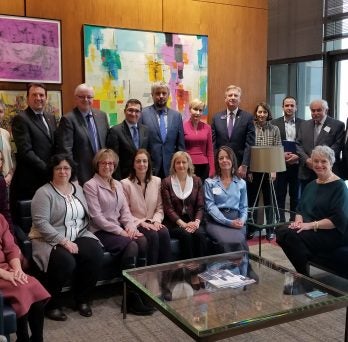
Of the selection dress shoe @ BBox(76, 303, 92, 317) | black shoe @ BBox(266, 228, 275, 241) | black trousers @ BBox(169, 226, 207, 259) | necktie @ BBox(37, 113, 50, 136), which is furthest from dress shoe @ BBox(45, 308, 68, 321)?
black shoe @ BBox(266, 228, 275, 241)

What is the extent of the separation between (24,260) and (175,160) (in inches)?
61.2

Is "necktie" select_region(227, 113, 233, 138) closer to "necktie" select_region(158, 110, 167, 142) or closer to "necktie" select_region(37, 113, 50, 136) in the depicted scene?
"necktie" select_region(158, 110, 167, 142)

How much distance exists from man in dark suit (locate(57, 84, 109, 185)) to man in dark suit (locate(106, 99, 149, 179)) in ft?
0.37

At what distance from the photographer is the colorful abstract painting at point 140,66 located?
455 centimetres

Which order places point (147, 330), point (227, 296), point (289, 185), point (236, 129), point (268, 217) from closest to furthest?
point (227, 296) → point (147, 330) → point (268, 217) → point (236, 129) → point (289, 185)

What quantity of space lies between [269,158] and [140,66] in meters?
1.62

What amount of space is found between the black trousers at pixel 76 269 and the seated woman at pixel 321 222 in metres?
1.60

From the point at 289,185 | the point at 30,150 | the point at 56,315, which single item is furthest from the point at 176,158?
the point at 289,185

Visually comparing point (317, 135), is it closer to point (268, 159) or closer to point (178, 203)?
point (268, 159)

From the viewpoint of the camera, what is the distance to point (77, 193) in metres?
3.53

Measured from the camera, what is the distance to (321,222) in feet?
12.3

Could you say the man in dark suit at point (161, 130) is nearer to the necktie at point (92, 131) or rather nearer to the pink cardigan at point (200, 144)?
the pink cardigan at point (200, 144)

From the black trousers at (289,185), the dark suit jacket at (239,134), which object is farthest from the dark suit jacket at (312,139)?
the dark suit jacket at (239,134)

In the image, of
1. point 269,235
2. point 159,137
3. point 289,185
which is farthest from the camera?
point 289,185
